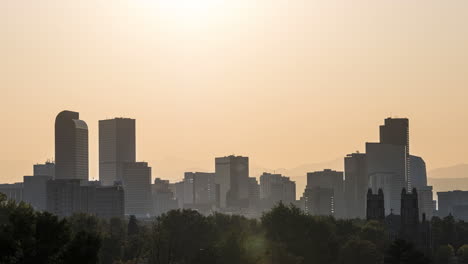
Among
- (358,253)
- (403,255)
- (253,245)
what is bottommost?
(403,255)

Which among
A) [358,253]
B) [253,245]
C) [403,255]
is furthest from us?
[358,253]

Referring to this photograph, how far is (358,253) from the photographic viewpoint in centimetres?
17500

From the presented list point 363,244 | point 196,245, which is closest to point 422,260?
point 363,244

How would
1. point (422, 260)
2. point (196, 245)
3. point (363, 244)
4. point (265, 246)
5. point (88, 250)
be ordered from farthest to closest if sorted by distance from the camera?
point (196, 245) < point (363, 244) < point (265, 246) < point (422, 260) < point (88, 250)

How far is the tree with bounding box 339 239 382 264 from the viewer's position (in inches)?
6845

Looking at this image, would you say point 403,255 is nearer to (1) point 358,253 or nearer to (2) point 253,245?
(2) point 253,245

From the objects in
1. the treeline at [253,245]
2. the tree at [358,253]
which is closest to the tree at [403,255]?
the treeline at [253,245]

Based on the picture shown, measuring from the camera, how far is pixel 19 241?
7881cm

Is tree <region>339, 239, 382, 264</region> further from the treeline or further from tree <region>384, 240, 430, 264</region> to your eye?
tree <region>384, 240, 430, 264</region>

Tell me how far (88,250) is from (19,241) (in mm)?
5450

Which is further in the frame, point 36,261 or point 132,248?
point 132,248

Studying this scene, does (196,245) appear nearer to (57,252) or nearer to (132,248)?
(132,248)

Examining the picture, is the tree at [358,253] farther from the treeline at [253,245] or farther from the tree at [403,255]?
the tree at [403,255]

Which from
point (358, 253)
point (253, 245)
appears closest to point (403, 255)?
point (253, 245)
